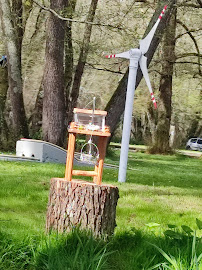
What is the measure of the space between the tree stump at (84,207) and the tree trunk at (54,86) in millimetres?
12398

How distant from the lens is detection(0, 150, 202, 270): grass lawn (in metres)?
4.62

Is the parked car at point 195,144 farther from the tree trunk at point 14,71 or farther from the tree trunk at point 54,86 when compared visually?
the tree trunk at point 54,86

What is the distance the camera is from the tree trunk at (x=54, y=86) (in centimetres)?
1788

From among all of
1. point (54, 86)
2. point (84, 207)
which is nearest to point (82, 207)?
point (84, 207)

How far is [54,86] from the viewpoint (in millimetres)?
18078

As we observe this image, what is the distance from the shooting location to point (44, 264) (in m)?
4.57

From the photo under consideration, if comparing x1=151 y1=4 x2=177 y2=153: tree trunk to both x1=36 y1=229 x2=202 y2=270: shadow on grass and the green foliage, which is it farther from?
the green foliage

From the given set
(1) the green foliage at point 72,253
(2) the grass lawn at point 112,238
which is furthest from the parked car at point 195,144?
(1) the green foliage at point 72,253

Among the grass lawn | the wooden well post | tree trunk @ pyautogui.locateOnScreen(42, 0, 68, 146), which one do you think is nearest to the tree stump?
the wooden well post

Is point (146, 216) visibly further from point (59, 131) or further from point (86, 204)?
point (59, 131)

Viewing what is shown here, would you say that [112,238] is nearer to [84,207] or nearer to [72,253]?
[84,207]

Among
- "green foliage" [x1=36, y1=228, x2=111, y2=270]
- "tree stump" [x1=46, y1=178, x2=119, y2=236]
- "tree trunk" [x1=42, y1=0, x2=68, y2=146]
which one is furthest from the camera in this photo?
"tree trunk" [x1=42, y1=0, x2=68, y2=146]

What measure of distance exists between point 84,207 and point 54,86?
12.9 meters

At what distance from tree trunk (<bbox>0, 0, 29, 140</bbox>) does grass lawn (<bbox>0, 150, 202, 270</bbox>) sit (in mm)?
7663
